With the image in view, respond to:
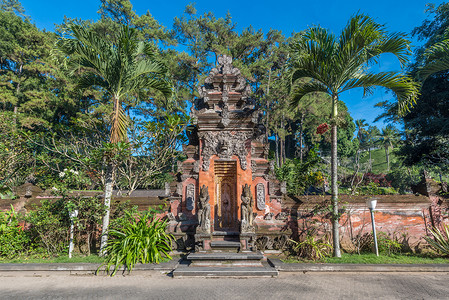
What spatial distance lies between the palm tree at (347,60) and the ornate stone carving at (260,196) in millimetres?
2274

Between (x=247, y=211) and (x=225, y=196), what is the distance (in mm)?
→ 1732

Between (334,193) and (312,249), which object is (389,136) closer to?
(334,193)

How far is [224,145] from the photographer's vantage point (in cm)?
859

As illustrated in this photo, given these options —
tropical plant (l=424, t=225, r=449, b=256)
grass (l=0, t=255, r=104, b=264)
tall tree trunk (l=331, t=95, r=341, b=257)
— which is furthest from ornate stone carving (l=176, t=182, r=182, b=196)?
tropical plant (l=424, t=225, r=449, b=256)

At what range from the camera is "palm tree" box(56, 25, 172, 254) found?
741 cm

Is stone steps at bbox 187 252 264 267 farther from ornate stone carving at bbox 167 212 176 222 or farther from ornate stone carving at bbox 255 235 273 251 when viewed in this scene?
ornate stone carving at bbox 167 212 176 222

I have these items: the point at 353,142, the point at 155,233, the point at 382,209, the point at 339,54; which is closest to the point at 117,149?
the point at 155,233

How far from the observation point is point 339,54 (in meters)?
7.18

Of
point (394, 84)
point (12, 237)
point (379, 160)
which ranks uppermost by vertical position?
point (379, 160)

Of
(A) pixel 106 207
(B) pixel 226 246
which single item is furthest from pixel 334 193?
(A) pixel 106 207

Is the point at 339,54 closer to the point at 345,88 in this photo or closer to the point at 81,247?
the point at 345,88

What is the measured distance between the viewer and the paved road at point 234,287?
5078mm

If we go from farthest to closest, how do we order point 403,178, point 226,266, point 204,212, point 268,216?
1. point 403,178
2. point 268,216
3. point 204,212
4. point 226,266

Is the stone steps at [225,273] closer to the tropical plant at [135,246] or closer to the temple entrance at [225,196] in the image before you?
the tropical plant at [135,246]
